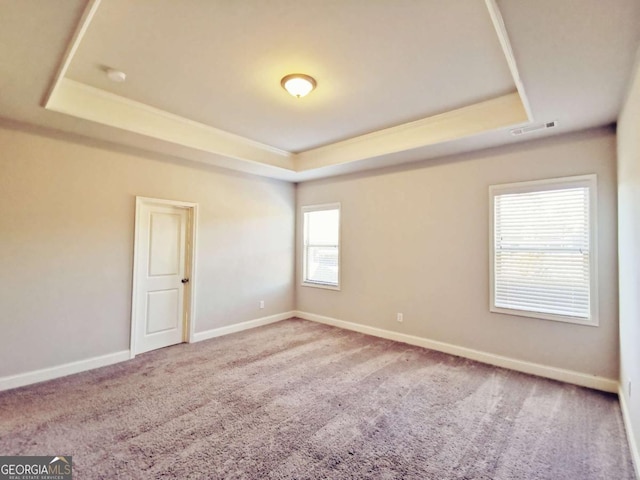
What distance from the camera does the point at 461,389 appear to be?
3.15 m

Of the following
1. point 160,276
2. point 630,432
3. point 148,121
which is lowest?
point 630,432

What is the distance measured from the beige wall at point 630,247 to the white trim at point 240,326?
4.63 m

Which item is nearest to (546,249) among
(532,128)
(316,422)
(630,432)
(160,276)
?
(532,128)

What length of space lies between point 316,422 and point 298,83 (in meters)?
2.99

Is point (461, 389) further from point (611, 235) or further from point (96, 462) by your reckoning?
point (96, 462)

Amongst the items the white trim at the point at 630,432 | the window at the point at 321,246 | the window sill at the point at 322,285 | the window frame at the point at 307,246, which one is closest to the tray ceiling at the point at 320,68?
the window frame at the point at 307,246

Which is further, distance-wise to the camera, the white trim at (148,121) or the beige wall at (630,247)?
the white trim at (148,121)

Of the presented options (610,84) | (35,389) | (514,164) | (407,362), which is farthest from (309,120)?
(35,389)

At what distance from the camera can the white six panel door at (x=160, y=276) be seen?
162 inches

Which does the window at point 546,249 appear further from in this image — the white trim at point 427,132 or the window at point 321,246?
the window at point 321,246

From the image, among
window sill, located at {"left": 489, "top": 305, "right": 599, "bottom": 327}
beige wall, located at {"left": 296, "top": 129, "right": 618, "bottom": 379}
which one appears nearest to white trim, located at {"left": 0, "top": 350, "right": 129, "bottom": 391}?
beige wall, located at {"left": 296, "top": 129, "right": 618, "bottom": 379}

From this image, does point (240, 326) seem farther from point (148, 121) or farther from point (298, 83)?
point (298, 83)

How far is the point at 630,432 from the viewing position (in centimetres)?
230

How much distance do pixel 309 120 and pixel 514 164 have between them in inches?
101
